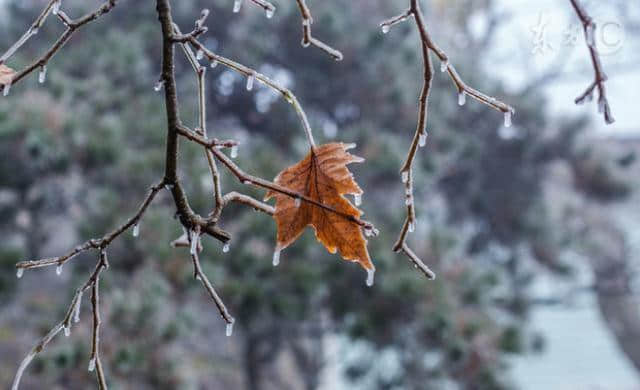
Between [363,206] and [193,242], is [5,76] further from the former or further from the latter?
[363,206]

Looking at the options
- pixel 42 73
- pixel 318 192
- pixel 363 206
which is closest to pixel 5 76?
pixel 42 73

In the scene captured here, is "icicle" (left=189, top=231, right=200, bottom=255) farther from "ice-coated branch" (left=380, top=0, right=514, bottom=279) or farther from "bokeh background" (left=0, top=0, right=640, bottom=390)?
"bokeh background" (left=0, top=0, right=640, bottom=390)

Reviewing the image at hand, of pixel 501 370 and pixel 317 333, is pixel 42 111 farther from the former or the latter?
pixel 501 370

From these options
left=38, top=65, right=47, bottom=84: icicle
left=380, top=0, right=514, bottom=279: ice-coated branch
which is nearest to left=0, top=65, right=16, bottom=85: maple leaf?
left=38, top=65, right=47, bottom=84: icicle

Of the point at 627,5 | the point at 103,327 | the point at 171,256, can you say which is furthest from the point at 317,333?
the point at 627,5

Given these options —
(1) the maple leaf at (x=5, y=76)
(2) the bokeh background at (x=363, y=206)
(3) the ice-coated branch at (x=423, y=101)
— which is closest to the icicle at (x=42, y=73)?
(1) the maple leaf at (x=5, y=76)
